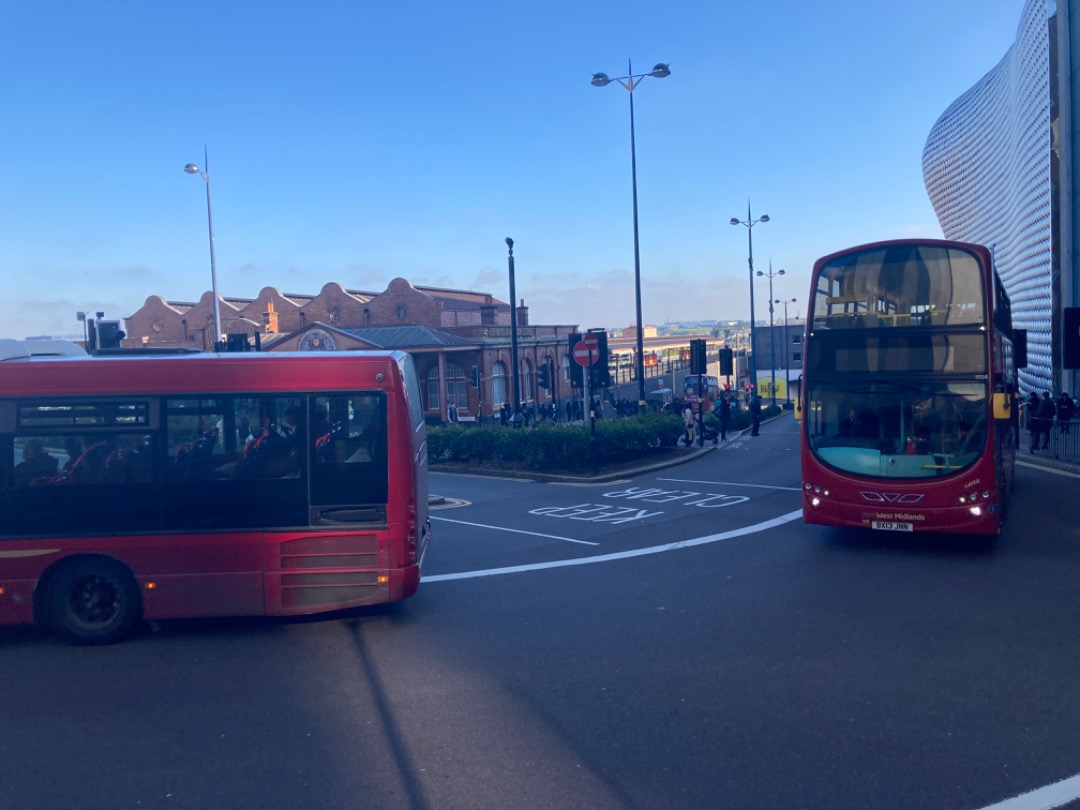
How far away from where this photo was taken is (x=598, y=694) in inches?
253

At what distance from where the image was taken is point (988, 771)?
5.11 meters

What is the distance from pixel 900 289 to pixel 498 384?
37.7 m

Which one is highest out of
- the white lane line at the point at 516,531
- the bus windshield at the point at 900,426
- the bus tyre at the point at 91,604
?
the bus windshield at the point at 900,426

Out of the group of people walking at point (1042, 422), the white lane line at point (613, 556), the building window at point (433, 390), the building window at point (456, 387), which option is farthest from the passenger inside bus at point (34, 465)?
the building window at point (456, 387)

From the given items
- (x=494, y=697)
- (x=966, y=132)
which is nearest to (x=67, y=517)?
(x=494, y=697)

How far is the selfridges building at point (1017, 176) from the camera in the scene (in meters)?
38.8

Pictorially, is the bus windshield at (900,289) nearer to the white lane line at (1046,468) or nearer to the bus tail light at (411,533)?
the bus tail light at (411,533)

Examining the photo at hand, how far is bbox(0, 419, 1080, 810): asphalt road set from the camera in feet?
16.6

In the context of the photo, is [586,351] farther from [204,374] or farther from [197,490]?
[197,490]

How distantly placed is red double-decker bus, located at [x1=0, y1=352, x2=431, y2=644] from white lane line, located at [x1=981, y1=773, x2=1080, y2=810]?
16.3 ft

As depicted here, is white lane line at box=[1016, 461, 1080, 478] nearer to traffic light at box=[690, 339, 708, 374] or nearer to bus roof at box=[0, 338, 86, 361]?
traffic light at box=[690, 339, 708, 374]

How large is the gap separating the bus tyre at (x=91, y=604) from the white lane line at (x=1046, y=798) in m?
6.77

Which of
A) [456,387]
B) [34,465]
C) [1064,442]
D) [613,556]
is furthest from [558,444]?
[456,387]

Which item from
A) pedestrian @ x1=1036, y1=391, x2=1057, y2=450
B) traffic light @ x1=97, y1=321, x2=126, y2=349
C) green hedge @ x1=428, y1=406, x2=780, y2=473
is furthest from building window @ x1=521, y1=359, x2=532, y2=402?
traffic light @ x1=97, y1=321, x2=126, y2=349
